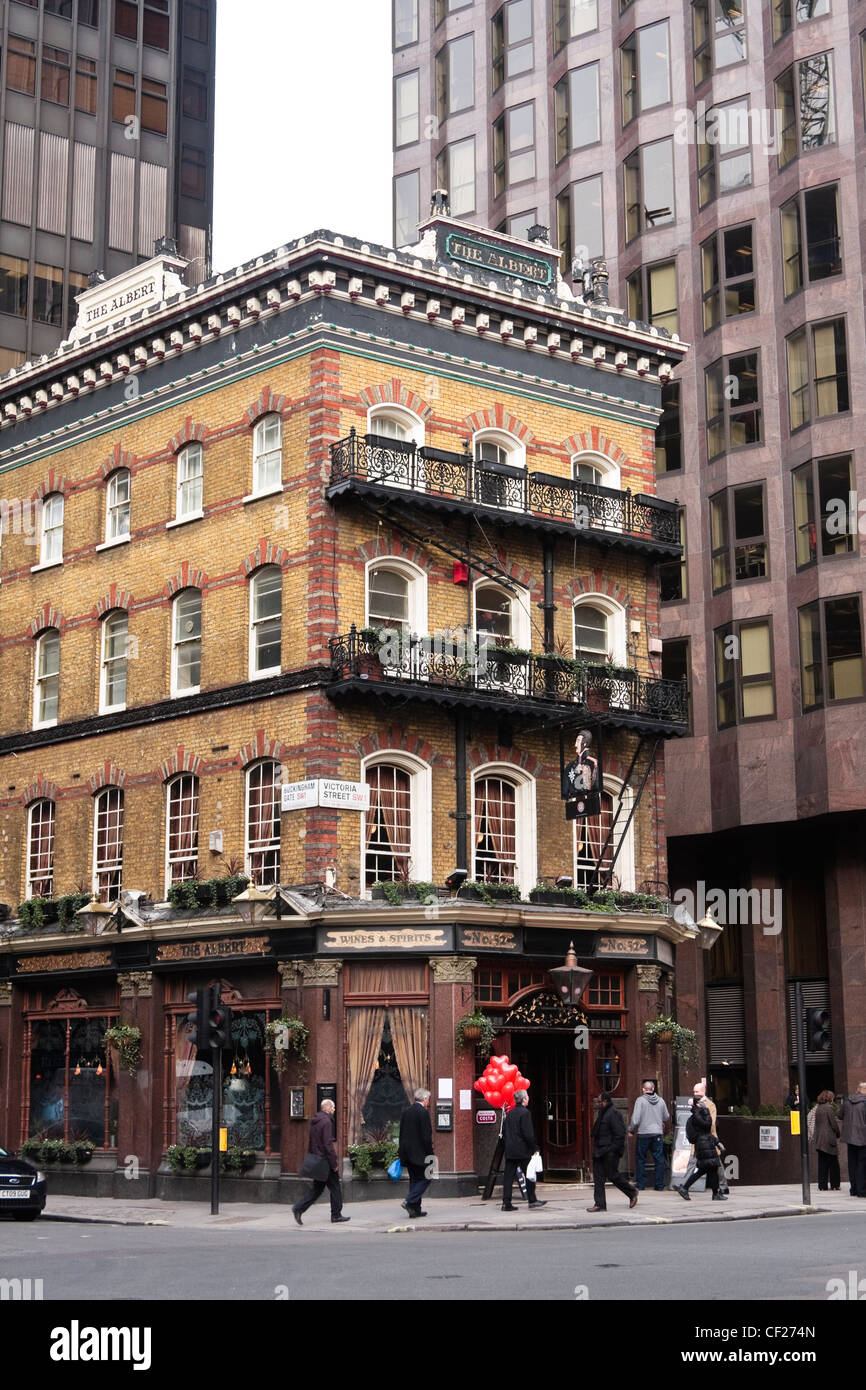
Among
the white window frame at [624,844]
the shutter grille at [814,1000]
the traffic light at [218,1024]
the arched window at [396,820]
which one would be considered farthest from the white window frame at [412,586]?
the shutter grille at [814,1000]

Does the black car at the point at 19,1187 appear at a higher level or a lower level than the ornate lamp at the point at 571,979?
lower

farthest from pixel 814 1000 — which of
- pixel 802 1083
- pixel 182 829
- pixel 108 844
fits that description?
pixel 802 1083

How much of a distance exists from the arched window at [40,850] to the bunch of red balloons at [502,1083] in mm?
11729

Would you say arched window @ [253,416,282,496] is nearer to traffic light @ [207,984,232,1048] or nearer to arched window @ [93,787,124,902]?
arched window @ [93,787,124,902]

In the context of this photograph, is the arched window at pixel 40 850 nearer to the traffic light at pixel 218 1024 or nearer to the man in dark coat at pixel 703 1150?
the traffic light at pixel 218 1024

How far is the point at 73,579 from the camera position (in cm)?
3603

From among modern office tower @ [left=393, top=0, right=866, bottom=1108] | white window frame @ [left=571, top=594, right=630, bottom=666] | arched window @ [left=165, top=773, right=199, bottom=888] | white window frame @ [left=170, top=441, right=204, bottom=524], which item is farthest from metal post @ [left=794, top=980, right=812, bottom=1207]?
modern office tower @ [left=393, top=0, right=866, bottom=1108]

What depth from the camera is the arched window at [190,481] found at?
33.4m

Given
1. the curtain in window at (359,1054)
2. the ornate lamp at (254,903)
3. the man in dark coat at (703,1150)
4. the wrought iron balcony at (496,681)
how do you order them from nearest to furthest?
the man in dark coat at (703,1150), the curtain in window at (359,1054), the ornate lamp at (254,903), the wrought iron balcony at (496,681)

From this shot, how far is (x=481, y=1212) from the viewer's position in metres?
25.2

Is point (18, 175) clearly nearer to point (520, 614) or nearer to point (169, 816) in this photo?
point (169, 816)

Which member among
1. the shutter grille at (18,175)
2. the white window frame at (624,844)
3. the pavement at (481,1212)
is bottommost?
the pavement at (481,1212)

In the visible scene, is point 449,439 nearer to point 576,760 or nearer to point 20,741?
point 576,760

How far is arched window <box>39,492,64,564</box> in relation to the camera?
Answer: 36.8 metres
